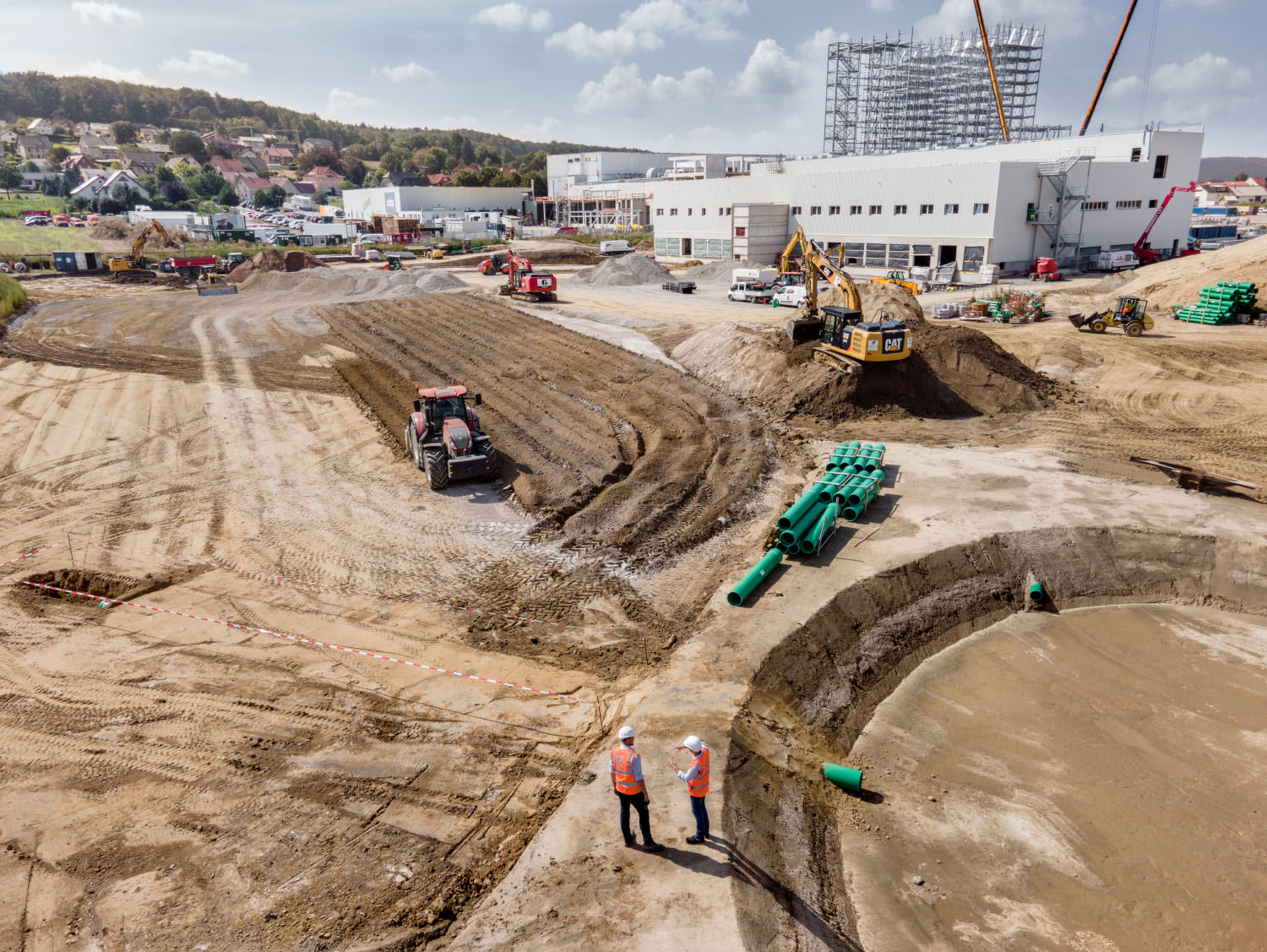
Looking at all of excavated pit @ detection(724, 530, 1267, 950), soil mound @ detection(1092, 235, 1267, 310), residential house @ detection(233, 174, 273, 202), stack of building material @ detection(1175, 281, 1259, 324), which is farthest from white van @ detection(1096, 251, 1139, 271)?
residential house @ detection(233, 174, 273, 202)

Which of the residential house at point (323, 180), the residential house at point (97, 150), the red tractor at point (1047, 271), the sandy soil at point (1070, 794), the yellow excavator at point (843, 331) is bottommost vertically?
the sandy soil at point (1070, 794)

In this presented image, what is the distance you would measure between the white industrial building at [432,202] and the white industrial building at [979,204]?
49409 millimetres

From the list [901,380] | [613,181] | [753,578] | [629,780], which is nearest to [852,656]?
[753,578]

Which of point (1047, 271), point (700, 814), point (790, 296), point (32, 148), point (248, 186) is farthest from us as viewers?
point (32, 148)

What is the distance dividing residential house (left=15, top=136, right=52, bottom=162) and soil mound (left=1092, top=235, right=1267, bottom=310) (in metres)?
223

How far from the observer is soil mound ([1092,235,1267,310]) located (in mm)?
37625

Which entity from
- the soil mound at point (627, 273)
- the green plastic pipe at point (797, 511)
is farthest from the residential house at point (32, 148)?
the green plastic pipe at point (797, 511)

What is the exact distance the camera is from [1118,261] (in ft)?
172

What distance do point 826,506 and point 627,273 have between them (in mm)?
41687

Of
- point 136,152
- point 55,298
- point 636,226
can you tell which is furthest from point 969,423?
point 136,152

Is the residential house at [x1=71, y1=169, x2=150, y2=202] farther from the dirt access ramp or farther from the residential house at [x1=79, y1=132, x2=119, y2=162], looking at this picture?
the dirt access ramp

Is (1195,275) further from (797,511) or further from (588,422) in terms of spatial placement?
(797,511)

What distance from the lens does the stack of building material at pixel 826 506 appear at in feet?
47.1

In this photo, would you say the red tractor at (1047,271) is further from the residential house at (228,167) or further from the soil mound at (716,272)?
the residential house at (228,167)
